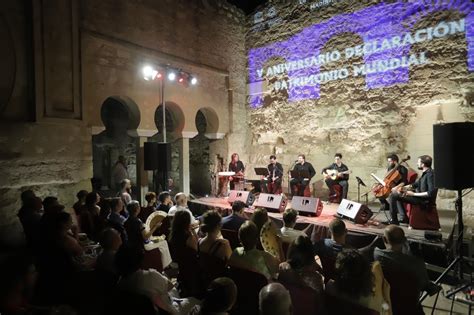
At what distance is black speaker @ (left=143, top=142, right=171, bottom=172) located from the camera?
22.3ft

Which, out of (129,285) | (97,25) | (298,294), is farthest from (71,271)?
(97,25)

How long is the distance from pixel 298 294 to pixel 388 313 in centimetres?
57

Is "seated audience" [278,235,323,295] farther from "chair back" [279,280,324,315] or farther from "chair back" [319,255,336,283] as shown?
"chair back" [319,255,336,283]

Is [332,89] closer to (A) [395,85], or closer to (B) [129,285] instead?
(A) [395,85]

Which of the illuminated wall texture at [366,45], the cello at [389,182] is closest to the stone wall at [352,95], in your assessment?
the illuminated wall texture at [366,45]

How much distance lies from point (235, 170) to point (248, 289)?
259 inches

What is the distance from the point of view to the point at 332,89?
28.4ft

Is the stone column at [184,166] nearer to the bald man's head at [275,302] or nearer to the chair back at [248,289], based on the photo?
the chair back at [248,289]

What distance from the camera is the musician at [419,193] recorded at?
481cm

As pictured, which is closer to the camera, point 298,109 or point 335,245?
point 335,245

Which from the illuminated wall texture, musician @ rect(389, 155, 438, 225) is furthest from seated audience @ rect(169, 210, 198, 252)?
the illuminated wall texture

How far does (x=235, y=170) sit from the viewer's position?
8.96 m

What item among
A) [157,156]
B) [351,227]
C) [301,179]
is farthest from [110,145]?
[351,227]

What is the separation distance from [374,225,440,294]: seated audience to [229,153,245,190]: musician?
20.6 ft
